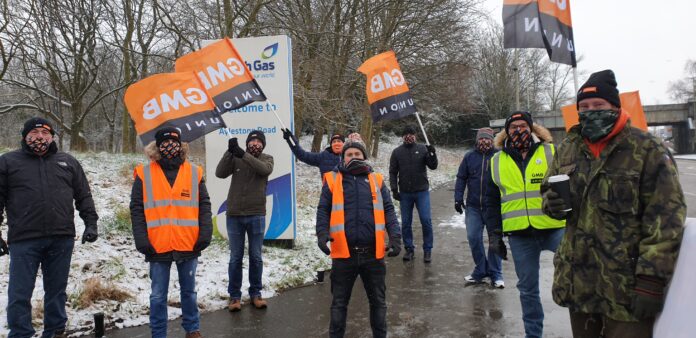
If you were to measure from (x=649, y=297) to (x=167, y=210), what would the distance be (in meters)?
3.49

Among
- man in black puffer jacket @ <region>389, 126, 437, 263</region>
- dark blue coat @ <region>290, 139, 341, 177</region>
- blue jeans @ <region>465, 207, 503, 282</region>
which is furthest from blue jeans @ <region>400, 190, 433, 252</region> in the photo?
dark blue coat @ <region>290, 139, 341, 177</region>

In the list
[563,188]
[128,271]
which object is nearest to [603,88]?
[563,188]

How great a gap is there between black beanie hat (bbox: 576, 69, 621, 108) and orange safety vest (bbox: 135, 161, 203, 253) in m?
3.18

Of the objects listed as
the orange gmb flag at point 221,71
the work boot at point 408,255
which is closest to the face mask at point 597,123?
the orange gmb flag at point 221,71

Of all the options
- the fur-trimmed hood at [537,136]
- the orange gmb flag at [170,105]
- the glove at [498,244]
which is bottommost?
the glove at [498,244]

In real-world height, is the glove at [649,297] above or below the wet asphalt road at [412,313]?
above

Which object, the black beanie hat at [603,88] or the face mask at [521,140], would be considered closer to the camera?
the black beanie hat at [603,88]

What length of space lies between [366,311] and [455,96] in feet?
82.6

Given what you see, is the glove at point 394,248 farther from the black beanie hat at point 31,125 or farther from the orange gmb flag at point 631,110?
the black beanie hat at point 31,125

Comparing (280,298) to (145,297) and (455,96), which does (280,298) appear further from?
(455,96)

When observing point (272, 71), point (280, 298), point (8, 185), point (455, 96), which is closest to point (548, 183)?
point (280, 298)

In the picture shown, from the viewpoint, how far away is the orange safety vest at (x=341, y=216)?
3.78m

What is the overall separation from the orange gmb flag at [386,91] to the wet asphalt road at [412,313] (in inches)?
110

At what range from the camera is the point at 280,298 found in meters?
5.46
